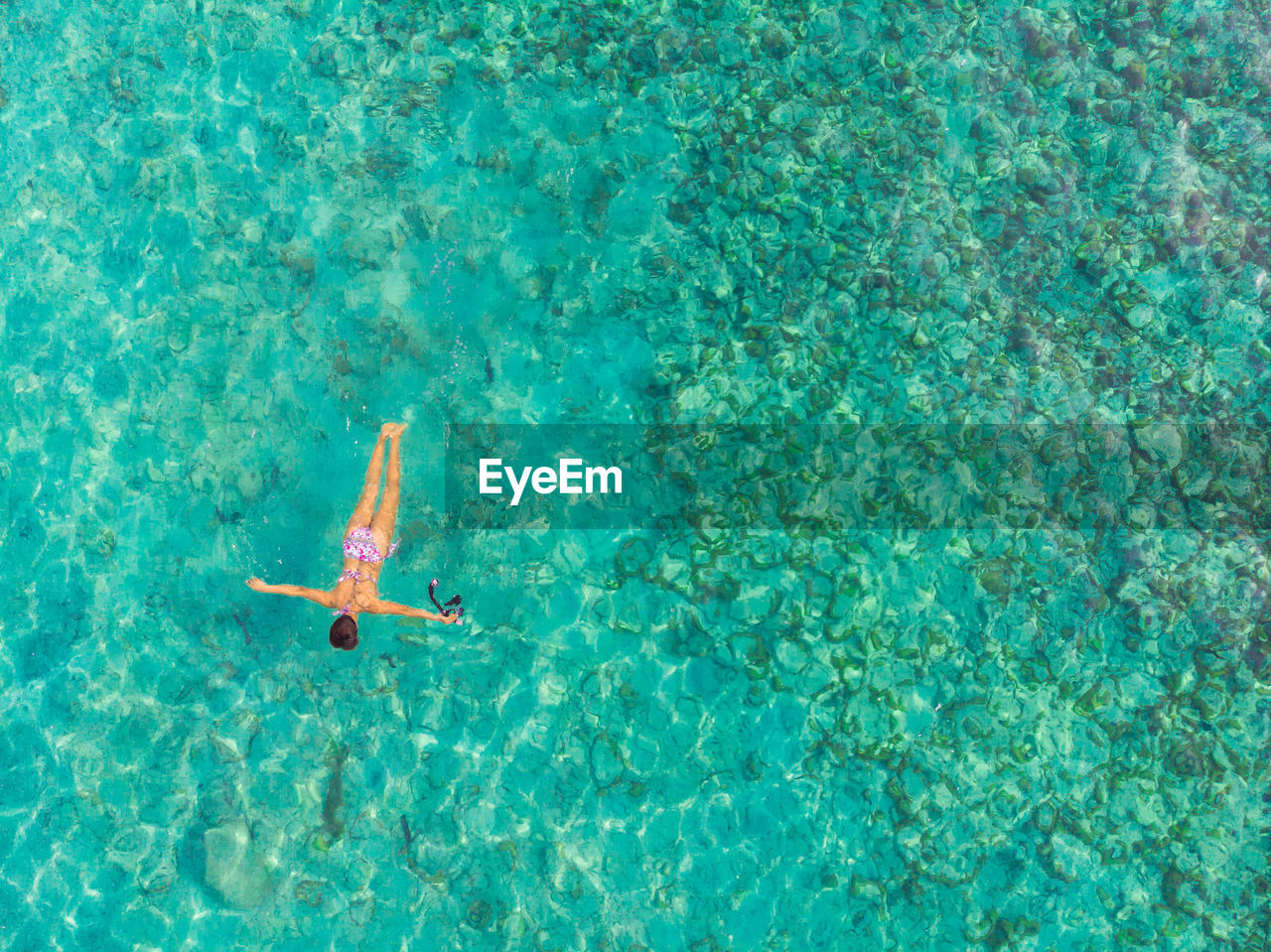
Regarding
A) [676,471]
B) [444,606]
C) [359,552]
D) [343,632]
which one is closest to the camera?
[343,632]

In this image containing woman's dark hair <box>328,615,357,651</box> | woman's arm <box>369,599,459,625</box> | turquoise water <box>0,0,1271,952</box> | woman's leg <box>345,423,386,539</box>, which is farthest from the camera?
turquoise water <box>0,0,1271,952</box>

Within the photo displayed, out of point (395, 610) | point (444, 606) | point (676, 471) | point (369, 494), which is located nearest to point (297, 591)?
point (395, 610)

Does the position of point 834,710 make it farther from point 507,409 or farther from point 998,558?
point 507,409

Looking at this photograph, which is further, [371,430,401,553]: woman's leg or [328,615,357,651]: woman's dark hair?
[371,430,401,553]: woman's leg

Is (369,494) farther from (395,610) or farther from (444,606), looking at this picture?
(444,606)

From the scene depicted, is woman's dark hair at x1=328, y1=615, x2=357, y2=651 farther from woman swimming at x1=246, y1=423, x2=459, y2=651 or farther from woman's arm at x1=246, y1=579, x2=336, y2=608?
woman's arm at x1=246, y1=579, x2=336, y2=608

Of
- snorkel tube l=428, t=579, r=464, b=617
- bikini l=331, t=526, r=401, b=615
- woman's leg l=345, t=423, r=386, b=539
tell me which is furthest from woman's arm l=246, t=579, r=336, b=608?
snorkel tube l=428, t=579, r=464, b=617

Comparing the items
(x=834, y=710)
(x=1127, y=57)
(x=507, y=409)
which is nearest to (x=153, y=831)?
(x=507, y=409)
